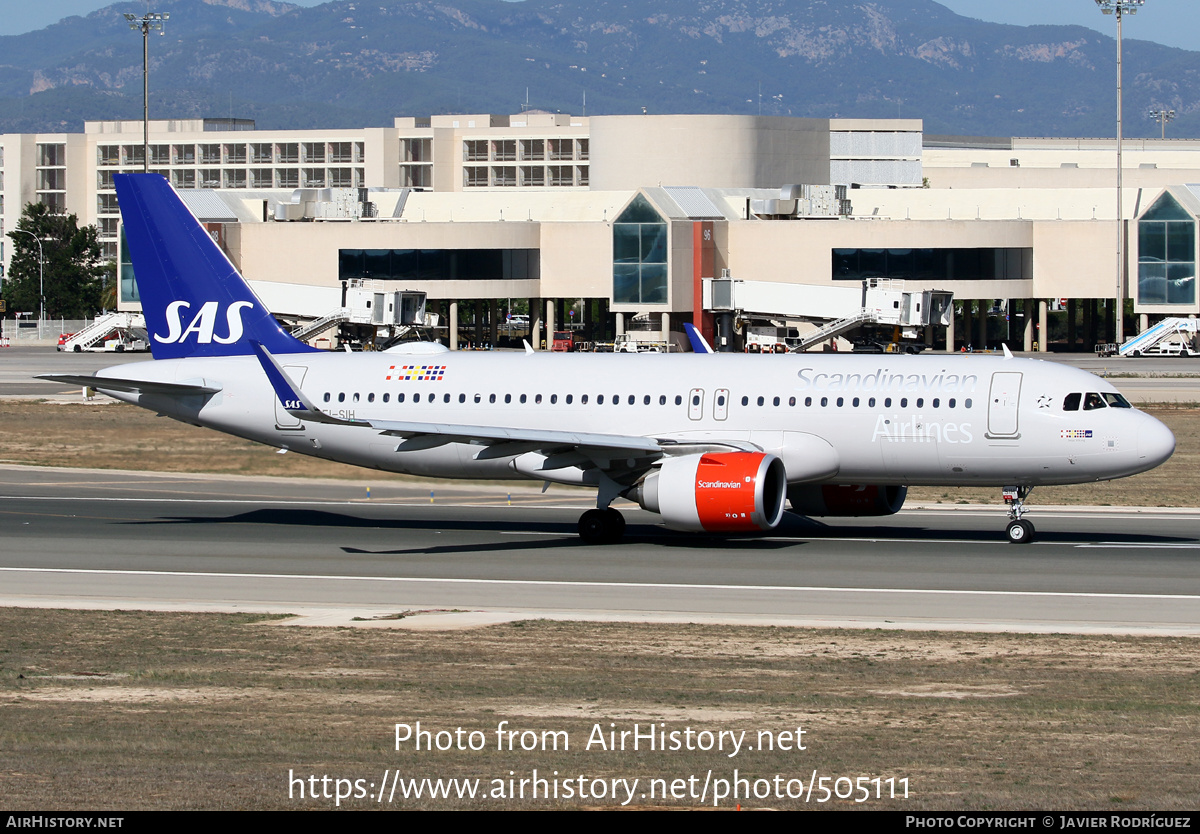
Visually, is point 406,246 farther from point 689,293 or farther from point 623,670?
point 623,670

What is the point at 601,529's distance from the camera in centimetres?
3288

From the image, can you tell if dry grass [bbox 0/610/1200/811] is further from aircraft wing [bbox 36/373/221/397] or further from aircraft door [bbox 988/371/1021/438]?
aircraft wing [bbox 36/373/221/397]

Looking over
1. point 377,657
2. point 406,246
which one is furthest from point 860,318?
point 377,657

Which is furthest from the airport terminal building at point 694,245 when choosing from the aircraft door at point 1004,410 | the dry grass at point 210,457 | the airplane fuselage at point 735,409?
the aircraft door at point 1004,410

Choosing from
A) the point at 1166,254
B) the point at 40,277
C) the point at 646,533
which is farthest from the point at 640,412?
the point at 40,277

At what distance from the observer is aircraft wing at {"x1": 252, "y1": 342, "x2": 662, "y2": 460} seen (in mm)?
30938

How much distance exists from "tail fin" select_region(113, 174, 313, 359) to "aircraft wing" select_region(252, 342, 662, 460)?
5.42m

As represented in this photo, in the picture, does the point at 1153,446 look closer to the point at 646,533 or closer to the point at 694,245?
the point at 646,533

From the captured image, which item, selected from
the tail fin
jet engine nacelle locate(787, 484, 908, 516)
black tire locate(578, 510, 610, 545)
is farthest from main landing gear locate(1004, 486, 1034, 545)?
the tail fin

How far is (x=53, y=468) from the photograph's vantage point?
47094mm

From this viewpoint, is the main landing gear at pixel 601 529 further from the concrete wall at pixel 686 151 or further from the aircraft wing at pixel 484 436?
the concrete wall at pixel 686 151

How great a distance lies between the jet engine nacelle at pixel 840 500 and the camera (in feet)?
111

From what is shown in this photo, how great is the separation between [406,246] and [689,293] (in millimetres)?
23107

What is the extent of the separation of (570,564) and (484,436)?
333 centimetres
